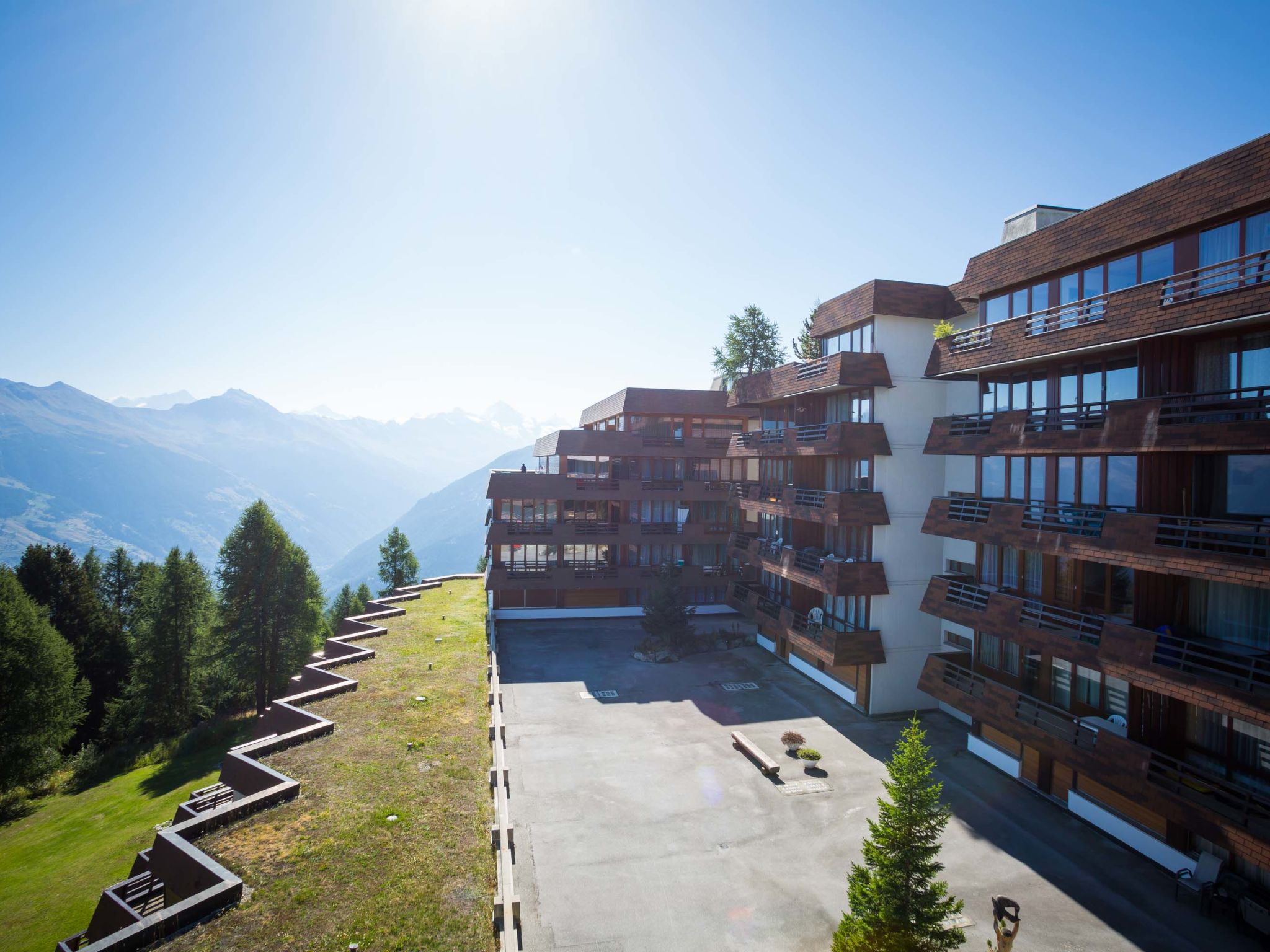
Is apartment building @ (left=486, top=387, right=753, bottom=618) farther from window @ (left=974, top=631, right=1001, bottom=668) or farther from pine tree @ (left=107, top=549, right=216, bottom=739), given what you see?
pine tree @ (left=107, top=549, right=216, bottom=739)

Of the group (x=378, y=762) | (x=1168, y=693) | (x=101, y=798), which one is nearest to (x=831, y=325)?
(x=1168, y=693)

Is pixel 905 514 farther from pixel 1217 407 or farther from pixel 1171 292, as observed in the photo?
pixel 1171 292

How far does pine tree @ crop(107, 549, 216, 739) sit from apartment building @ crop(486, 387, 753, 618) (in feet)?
79.6

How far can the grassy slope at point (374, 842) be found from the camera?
44.0 ft

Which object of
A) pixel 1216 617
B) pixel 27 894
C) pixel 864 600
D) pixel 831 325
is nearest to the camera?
pixel 1216 617

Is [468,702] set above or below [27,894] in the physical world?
above

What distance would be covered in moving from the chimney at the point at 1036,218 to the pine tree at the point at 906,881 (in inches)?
777

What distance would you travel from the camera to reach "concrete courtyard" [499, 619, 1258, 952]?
14.2 metres

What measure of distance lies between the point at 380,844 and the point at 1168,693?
19.6 m

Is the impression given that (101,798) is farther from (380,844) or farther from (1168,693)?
(1168,693)

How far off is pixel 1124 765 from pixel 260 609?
5244cm

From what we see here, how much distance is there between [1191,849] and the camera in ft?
51.5

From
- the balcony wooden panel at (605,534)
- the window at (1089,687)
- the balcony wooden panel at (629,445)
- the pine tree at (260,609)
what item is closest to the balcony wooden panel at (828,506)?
the window at (1089,687)

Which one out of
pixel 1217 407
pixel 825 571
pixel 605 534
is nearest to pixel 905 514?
pixel 825 571
